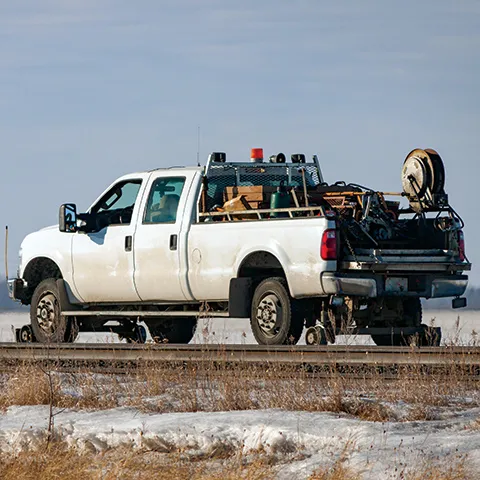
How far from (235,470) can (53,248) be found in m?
9.36

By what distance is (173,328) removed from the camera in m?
16.4

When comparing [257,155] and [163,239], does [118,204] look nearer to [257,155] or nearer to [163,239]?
[163,239]

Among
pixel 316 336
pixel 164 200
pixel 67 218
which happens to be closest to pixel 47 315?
pixel 67 218

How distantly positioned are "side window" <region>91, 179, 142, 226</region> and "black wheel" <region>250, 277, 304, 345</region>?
2525 mm

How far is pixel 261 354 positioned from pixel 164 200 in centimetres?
395

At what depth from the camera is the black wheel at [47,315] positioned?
16.0 m

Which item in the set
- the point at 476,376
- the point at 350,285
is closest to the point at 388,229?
the point at 350,285

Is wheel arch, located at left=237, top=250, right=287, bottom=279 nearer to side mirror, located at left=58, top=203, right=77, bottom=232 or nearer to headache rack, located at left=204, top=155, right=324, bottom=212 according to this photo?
headache rack, located at left=204, top=155, right=324, bottom=212

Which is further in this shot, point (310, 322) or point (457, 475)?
point (310, 322)

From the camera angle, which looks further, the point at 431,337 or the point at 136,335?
the point at 136,335

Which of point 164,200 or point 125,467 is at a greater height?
point 164,200

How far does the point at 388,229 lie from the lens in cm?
1402

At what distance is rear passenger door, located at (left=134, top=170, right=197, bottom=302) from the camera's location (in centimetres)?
1459

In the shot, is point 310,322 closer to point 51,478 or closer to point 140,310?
point 140,310
